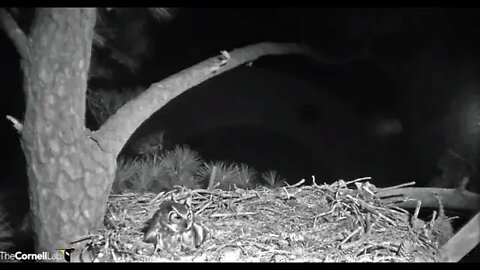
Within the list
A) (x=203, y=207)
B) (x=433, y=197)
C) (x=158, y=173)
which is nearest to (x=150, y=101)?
(x=203, y=207)

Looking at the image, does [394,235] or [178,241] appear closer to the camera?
[178,241]

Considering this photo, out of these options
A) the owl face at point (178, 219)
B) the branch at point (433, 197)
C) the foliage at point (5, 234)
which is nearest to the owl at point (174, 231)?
the owl face at point (178, 219)

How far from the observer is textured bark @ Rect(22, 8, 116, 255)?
1209 mm

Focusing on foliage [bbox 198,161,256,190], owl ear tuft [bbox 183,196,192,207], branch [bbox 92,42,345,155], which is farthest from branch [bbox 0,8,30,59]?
foliage [bbox 198,161,256,190]

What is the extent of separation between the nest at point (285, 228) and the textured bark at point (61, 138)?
0.12m

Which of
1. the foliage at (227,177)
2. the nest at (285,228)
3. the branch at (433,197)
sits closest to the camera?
the nest at (285,228)

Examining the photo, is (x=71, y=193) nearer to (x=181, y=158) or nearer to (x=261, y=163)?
(x=181, y=158)

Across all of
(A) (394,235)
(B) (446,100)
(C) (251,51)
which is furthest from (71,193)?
(B) (446,100)

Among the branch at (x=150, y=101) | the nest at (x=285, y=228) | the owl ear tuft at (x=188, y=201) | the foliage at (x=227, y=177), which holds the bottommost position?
the nest at (x=285, y=228)

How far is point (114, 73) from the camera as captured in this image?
1.93m

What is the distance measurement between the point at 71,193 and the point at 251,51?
0.93m

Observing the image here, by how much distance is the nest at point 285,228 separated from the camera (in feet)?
4.45

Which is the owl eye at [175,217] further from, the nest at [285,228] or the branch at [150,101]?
the branch at [150,101]

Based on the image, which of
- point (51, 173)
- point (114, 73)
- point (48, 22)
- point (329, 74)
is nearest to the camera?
point (48, 22)
